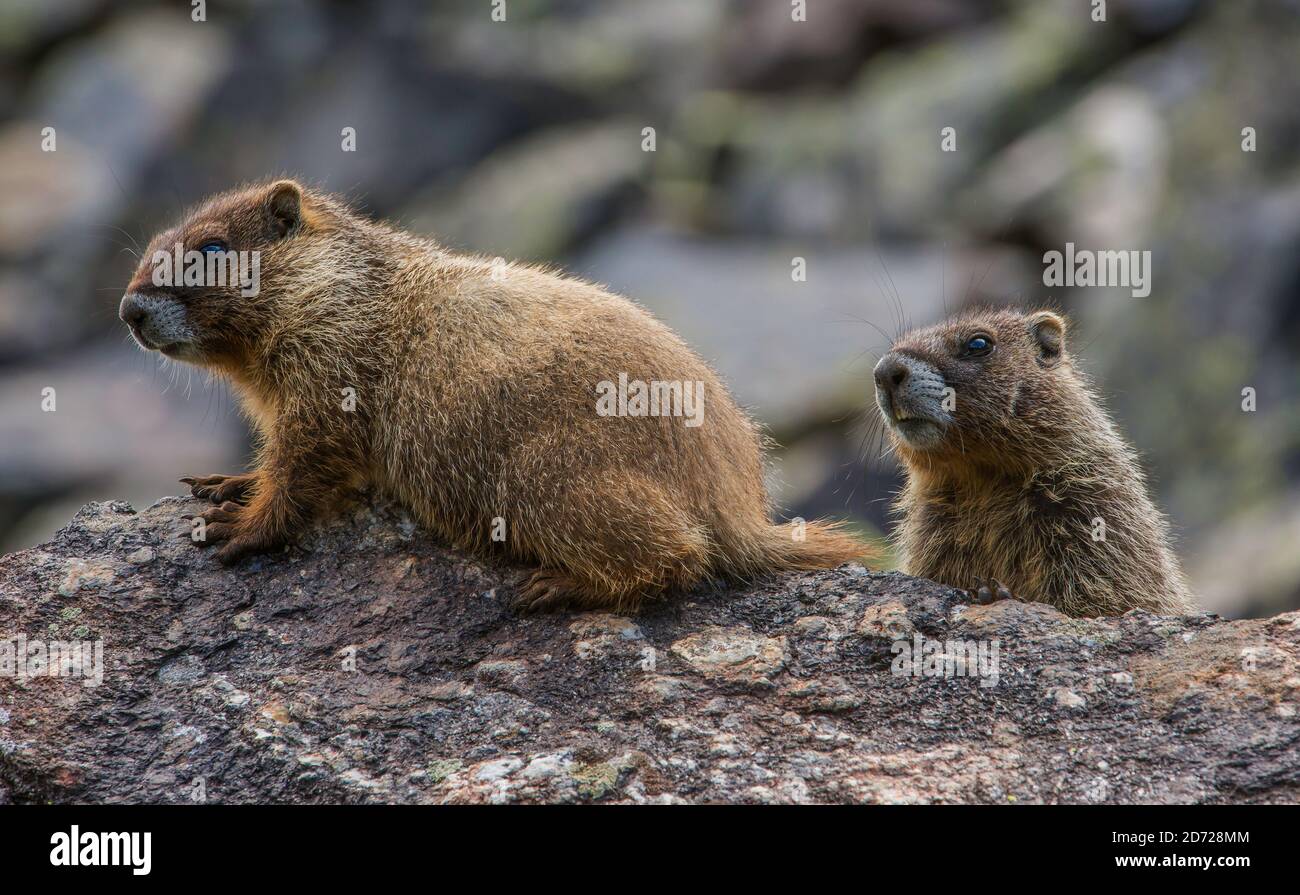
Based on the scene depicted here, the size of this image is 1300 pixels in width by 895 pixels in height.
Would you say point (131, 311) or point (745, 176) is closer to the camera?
point (131, 311)

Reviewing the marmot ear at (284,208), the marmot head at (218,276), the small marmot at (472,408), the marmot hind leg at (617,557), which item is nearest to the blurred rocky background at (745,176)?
the small marmot at (472,408)

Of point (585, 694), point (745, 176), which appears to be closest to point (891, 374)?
point (585, 694)

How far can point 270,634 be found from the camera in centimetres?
790

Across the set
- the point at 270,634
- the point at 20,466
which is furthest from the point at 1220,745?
the point at 20,466

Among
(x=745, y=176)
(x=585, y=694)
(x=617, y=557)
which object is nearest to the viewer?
(x=585, y=694)

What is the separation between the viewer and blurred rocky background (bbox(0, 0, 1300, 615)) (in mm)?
22250

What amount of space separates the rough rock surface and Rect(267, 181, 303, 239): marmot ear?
7.65ft

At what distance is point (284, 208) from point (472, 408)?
2396 millimetres

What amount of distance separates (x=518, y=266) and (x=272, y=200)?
1.73 meters

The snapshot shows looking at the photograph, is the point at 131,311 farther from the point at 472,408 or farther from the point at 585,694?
the point at 585,694

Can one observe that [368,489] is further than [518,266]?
No

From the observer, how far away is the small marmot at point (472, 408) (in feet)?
26.2

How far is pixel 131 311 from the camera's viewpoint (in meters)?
8.91

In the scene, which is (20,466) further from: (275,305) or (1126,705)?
(1126,705)
